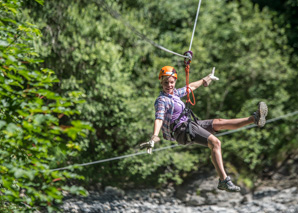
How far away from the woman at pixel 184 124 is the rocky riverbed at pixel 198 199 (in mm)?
6816

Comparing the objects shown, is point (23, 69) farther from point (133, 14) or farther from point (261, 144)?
point (261, 144)

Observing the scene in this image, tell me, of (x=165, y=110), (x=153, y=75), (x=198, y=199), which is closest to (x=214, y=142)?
(x=165, y=110)

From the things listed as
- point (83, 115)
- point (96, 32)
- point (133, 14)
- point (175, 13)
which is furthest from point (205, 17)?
point (83, 115)

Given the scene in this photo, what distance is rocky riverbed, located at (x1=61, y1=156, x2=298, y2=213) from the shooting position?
10.8 meters

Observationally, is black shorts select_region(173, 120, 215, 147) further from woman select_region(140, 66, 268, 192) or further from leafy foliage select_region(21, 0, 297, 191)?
leafy foliage select_region(21, 0, 297, 191)

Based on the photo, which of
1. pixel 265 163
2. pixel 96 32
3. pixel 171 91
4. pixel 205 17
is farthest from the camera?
pixel 265 163

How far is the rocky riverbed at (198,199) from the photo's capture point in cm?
1080

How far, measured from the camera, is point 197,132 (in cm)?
431

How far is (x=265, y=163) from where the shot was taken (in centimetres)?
1239

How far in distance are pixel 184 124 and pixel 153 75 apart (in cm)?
651

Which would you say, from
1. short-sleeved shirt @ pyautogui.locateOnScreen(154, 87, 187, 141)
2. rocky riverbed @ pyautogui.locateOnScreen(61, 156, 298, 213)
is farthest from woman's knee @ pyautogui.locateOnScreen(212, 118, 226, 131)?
rocky riverbed @ pyautogui.locateOnScreen(61, 156, 298, 213)

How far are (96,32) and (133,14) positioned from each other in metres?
1.68

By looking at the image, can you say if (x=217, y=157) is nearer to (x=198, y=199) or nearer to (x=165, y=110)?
(x=165, y=110)

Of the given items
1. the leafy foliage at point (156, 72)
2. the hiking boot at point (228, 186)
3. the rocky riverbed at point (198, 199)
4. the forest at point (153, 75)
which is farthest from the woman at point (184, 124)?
the rocky riverbed at point (198, 199)
